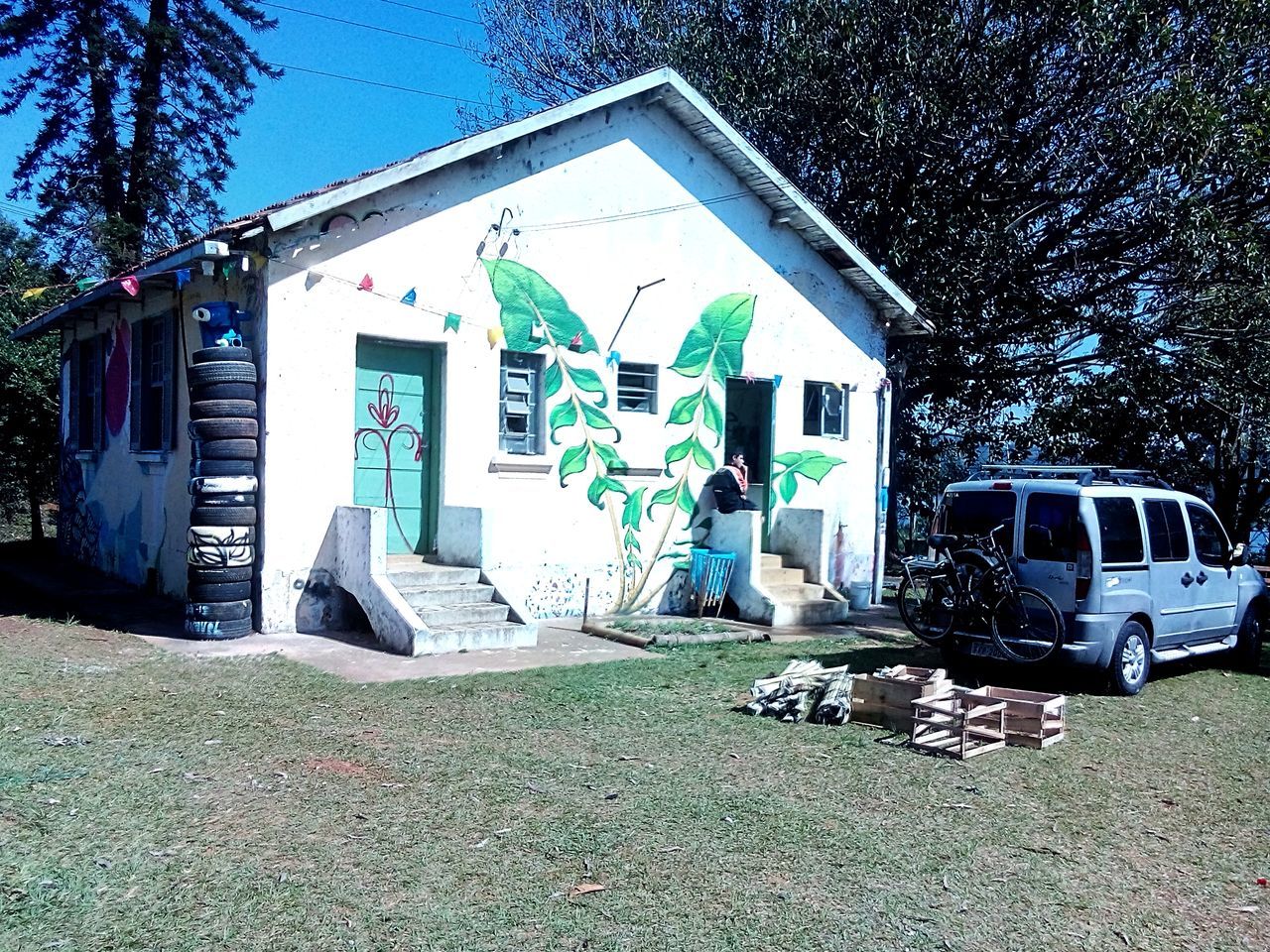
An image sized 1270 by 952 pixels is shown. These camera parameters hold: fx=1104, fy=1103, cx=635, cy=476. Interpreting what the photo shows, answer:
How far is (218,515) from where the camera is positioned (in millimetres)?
10320

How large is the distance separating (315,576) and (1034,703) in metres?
6.83

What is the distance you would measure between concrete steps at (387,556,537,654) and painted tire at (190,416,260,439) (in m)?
1.94

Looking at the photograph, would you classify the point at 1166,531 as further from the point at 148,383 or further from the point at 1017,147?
the point at 148,383

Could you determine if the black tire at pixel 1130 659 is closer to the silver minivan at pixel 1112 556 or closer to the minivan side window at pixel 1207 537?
the silver minivan at pixel 1112 556

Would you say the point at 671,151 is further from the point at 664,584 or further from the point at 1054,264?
the point at 1054,264

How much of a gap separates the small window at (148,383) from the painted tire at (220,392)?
268 cm

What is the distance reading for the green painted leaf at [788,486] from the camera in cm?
1452

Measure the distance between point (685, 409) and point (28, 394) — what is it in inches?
490

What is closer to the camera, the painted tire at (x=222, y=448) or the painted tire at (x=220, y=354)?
the painted tire at (x=222, y=448)

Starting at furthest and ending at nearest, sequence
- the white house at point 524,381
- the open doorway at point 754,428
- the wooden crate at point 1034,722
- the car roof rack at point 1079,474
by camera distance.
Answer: the open doorway at point 754,428 < the white house at point 524,381 < the car roof rack at point 1079,474 < the wooden crate at point 1034,722

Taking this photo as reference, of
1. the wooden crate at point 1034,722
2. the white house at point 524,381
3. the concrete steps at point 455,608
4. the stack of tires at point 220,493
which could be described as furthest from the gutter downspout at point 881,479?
the stack of tires at point 220,493

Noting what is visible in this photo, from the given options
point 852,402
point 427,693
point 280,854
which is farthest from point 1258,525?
point 280,854

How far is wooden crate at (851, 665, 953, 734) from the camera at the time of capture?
7793 mm

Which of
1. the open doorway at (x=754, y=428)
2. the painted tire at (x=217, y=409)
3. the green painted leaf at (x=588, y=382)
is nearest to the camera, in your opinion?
the painted tire at (x=217, y=409)
